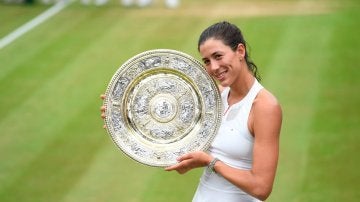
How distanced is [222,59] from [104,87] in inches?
291

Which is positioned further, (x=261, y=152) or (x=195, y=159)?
(x=195, y=159)

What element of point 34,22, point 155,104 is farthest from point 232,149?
point 34,22

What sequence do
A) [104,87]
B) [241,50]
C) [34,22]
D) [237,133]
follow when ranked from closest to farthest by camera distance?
1. [237,133]
2. [241,50]
3. [104,87]
4. [34,22]

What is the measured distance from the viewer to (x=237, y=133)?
14.7ft

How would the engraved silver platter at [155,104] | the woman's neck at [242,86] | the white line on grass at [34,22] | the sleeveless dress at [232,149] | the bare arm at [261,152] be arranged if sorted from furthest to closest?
the white line on grass at [34,22], the engraved silver platter at [155,104], the woman's neck at [242,86], the sleeveless dress at [232,149], the bare arm at [261,152]

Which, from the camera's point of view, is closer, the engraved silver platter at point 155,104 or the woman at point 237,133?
the woman at point 237,133

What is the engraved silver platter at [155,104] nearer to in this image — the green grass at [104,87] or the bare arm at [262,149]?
the bare arm at [262,149]

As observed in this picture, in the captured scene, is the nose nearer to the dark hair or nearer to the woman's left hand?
the dark hair

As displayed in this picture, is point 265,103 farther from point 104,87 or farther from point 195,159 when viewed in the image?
point 104,87

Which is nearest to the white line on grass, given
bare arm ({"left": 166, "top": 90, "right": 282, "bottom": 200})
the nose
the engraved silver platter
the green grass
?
the green grass

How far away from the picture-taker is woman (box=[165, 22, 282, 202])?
4391 mm

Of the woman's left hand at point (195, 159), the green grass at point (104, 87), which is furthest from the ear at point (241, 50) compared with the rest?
the green grass at point (104, 87)

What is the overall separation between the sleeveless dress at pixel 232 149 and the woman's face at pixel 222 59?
0.46 ft

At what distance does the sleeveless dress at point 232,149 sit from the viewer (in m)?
4.49
